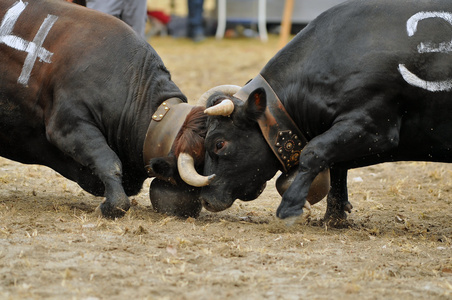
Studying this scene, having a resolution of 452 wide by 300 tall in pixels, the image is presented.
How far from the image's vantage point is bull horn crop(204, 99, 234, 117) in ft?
17.2

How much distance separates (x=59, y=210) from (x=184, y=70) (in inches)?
293

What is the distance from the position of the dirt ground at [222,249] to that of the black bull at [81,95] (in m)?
0.33

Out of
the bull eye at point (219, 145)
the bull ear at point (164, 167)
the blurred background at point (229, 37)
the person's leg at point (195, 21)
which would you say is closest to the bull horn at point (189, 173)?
the bull ear at point (164, 167)

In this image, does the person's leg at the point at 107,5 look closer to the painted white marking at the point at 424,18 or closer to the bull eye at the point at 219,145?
the bull eye at the point at 219,145

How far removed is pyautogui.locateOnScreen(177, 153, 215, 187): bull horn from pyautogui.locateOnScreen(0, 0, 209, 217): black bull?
0.32ft

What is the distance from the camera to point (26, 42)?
578 cm

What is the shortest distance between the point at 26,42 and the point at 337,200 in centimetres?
269

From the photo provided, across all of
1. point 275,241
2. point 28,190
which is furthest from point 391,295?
point 28,190

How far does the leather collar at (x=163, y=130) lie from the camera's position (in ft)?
18.2

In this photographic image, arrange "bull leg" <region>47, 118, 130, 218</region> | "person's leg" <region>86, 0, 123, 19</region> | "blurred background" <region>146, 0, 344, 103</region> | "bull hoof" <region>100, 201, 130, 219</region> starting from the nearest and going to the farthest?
"bull hoof" <region>100, 201, 130, 219</region> < "bull leg" <region>47, 118, 130, 218</region> < "person's leg" <region>86, 0, 123, 19</region> < "blurred background" <region>146, 0, 344, 103</region>

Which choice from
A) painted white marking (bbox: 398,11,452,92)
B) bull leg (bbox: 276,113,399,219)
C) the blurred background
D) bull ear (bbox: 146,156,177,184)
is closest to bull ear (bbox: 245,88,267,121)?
bull leg (bbox: 276,113,399,219)

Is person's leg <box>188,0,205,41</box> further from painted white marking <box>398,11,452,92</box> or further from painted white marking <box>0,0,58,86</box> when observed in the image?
painted white marking <box>398,11,452,92</box>

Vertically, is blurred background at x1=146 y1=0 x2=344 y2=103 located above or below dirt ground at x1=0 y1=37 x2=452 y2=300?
below

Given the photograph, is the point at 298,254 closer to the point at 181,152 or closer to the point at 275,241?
the point at 275,241
